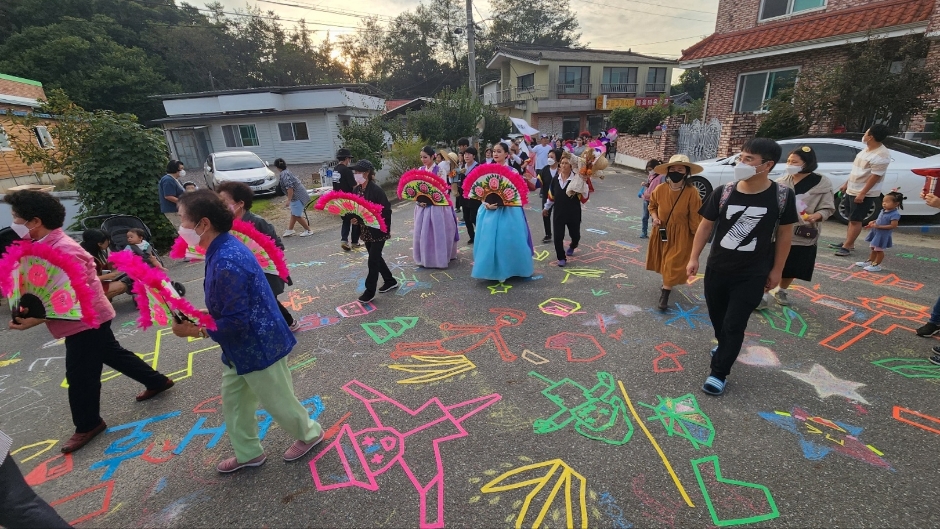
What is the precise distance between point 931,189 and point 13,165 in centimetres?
2811

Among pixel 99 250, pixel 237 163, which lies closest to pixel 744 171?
pixel 99 250

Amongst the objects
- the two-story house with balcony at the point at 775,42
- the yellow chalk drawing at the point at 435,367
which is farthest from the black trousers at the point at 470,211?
the two-story house with balcony at the point at 775,42

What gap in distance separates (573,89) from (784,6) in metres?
17.0

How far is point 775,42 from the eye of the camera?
11.0 meters

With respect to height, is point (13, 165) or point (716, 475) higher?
point (13, 165)

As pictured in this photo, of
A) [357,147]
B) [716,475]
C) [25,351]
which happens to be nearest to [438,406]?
[716,475]

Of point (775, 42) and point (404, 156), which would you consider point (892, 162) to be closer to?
point (775, 42)

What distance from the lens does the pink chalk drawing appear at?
241 cm

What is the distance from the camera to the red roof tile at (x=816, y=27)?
8.80 metres

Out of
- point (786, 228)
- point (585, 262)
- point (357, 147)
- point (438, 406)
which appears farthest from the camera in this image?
point (357, 147)

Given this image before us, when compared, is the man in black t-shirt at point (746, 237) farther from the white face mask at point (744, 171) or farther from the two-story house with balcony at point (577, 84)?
the two-story house with balcony at point (577, 84)

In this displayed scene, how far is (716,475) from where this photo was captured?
237cm

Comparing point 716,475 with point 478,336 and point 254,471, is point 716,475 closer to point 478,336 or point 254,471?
point 478,336

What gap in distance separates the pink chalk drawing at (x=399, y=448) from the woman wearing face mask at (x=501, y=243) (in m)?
2.32
